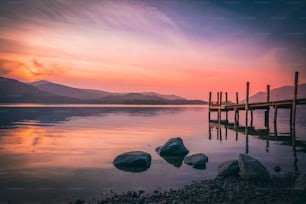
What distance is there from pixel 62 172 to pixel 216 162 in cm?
873

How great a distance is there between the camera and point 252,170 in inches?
437

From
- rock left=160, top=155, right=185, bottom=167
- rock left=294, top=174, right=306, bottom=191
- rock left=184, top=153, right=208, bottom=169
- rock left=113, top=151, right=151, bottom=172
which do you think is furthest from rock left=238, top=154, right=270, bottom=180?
rock left=113, top=151, right=151, bottom=172

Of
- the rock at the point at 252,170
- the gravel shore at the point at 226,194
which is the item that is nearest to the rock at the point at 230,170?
the rock at the point at 252,170

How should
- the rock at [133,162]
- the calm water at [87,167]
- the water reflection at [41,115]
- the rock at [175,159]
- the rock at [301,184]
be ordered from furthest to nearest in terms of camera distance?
the water reflection at [41,115] < the rock at [175,159] < the rock at [133,162] < the calm water at [87,167] < the rock at [301,184]

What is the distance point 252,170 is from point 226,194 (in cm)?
247

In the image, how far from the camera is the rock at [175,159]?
15.3 m

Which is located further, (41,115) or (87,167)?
(41,115)

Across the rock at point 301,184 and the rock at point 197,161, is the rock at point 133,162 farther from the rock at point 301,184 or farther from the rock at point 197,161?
the rock at point 301,184

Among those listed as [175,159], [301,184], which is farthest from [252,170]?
[175,159]

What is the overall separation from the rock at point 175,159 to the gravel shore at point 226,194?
168 inches

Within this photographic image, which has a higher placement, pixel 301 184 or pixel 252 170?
pixel 252 170

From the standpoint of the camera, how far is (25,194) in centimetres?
1022

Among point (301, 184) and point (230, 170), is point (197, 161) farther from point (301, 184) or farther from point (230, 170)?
point (301, 184)

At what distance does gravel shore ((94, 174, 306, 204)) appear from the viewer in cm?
874
